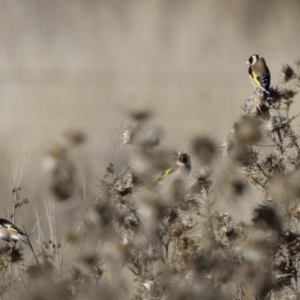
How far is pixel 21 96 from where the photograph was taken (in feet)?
43.6

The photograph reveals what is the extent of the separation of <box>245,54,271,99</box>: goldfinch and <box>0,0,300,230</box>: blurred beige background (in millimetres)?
5945

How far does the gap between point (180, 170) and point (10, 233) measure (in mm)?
993

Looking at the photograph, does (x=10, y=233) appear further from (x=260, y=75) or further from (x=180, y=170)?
(x=260, y=75)

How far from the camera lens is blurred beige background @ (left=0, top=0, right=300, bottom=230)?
43.1 ft

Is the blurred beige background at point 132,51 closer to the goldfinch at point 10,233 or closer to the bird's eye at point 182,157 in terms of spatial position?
the goldfinch at point 10,233

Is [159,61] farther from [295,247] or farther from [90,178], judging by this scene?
[295,247]

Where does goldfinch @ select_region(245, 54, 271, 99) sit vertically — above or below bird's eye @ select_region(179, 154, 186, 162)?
above

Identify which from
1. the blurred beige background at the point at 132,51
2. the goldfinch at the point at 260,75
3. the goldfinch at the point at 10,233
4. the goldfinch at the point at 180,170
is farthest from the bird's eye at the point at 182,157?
the blurred beige background at the point at 132,51

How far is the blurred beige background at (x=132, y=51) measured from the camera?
13.1 meters

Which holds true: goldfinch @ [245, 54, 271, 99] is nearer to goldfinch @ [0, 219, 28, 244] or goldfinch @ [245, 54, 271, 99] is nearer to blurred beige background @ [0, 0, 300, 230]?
goldfinch @ [0, 219, 28, 244]

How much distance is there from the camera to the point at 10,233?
203 inches

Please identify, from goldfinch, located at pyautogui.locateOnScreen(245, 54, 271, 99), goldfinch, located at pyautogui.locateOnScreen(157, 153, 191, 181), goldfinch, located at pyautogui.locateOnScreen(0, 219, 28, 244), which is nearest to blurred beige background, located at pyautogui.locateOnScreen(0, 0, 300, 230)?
goldfinch, located at pyautogui.locateOnScreen(245, 54, 271, 99)

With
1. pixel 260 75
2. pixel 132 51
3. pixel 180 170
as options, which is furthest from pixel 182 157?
pixel 132 51

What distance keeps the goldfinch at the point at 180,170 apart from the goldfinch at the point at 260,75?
18.5 inches
